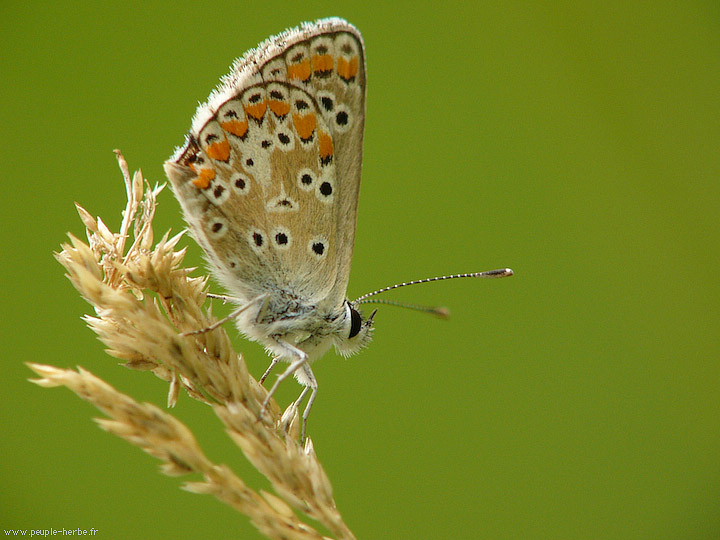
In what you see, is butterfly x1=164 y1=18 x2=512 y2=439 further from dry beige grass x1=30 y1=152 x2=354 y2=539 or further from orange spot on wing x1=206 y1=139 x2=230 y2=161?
dry beige grass x1=30 y1=152 x2=354 y2=539

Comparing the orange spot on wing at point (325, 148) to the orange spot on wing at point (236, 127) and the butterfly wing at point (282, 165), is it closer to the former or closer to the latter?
the butterfly wing at point (282, 165)

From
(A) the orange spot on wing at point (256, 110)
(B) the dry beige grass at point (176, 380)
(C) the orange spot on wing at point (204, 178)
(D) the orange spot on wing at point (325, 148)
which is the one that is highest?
(A) the orange spot on wing at point (256, 110)

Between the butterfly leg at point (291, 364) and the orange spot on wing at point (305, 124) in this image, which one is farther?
the orange spot on wing at point (305, 124)

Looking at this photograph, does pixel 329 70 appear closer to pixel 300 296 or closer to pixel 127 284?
pixel 300 296

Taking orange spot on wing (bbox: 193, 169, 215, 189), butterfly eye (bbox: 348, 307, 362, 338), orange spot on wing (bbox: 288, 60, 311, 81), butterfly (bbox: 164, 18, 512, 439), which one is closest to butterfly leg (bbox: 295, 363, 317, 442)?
butterfly (bbox: 164, 18, 512, 439)

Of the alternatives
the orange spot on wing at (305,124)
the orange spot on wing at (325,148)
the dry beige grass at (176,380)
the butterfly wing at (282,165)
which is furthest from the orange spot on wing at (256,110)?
the dry beige grass at (176,380)

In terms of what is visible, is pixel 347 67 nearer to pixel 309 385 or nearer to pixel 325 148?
pixel 325 148

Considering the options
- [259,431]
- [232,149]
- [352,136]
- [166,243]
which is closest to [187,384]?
[259,431]
